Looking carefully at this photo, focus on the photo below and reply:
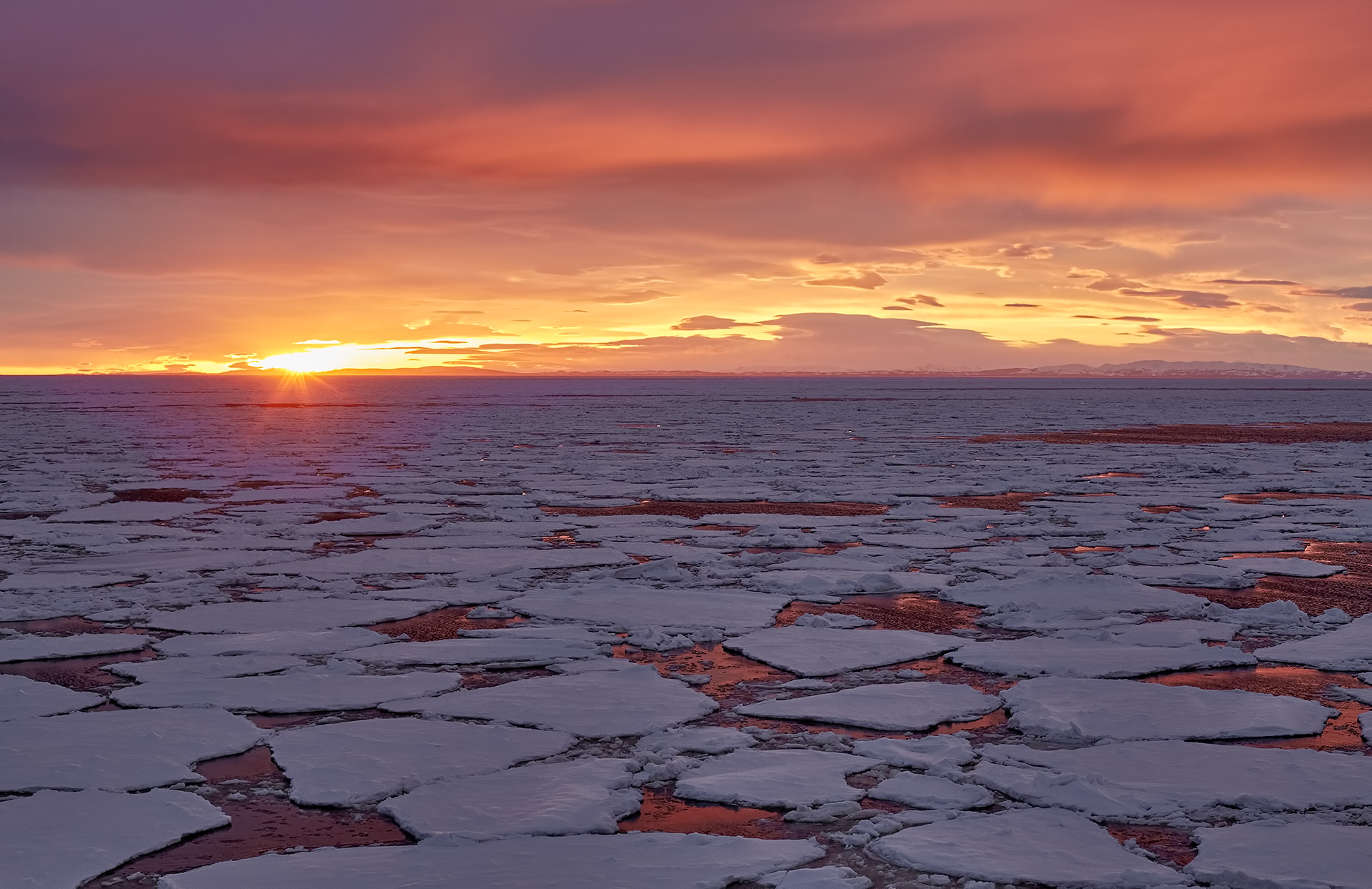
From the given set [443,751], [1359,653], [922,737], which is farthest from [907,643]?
[443,751]

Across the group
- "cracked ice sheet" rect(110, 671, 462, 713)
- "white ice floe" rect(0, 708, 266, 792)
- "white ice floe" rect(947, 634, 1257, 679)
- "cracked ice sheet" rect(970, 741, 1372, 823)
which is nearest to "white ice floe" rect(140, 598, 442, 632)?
"cracked ice sheet" rect(110, 671, 462, 713)

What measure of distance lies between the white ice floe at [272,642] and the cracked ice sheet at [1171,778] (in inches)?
112

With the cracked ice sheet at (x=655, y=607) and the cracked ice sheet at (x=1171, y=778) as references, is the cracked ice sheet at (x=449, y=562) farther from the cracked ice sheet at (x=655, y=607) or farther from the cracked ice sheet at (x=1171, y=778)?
the cracked ice sheet at (x=1171, y=778)

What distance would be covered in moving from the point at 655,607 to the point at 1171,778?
9.87 ft

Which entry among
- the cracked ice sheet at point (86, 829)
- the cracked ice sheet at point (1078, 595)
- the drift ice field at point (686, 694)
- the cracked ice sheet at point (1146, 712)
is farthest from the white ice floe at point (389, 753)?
the cracked ice sheet at point (1078, 595)

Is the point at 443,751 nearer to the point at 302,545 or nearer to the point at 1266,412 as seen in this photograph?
the point at 302,545

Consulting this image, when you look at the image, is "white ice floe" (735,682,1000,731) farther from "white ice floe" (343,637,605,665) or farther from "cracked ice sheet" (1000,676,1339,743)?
"white ice floe" (343,637,605,665)

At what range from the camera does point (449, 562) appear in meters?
7.54

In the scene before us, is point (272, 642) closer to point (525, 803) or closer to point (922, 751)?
point (525, 803)

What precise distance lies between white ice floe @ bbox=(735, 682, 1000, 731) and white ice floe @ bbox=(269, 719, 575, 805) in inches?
32.0

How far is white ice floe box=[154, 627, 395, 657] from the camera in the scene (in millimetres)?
5027

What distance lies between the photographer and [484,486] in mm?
12641

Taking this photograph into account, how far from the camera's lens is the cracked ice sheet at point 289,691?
13.8 ft

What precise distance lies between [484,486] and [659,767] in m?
9.37
